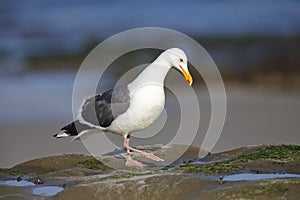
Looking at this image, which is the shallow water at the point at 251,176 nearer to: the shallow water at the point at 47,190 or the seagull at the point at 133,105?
the shallow water at the point at 47,190

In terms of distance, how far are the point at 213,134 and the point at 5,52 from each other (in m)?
9.73

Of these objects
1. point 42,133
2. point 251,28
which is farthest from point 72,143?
point 251,28

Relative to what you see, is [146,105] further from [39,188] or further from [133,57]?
[133,57]

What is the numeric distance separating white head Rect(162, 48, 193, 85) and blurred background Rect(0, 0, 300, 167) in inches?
140

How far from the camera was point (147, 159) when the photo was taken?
673 centimetres

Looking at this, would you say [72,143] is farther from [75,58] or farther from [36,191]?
[75,58]

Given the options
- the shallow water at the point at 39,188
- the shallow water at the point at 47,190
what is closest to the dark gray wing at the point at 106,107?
the shallow water at the point at 39,188

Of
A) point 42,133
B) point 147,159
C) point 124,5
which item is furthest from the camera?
point 124,5

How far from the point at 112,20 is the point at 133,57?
8238 mm

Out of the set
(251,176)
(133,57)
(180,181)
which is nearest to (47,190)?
(180,181)

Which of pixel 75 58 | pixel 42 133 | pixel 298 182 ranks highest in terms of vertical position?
pixel 75 58

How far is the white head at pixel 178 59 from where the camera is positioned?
6801mm

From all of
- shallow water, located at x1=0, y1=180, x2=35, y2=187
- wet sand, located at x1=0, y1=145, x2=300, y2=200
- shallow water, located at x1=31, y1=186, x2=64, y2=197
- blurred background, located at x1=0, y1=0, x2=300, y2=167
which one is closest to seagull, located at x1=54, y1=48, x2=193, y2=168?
wet sand, located at x1=0, y1=145, x2=300, y2=200

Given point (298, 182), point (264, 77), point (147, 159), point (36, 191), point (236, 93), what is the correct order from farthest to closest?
point (264, 77), point (236, 93), point (147, 159), point (36, 191), point (298, 182)
